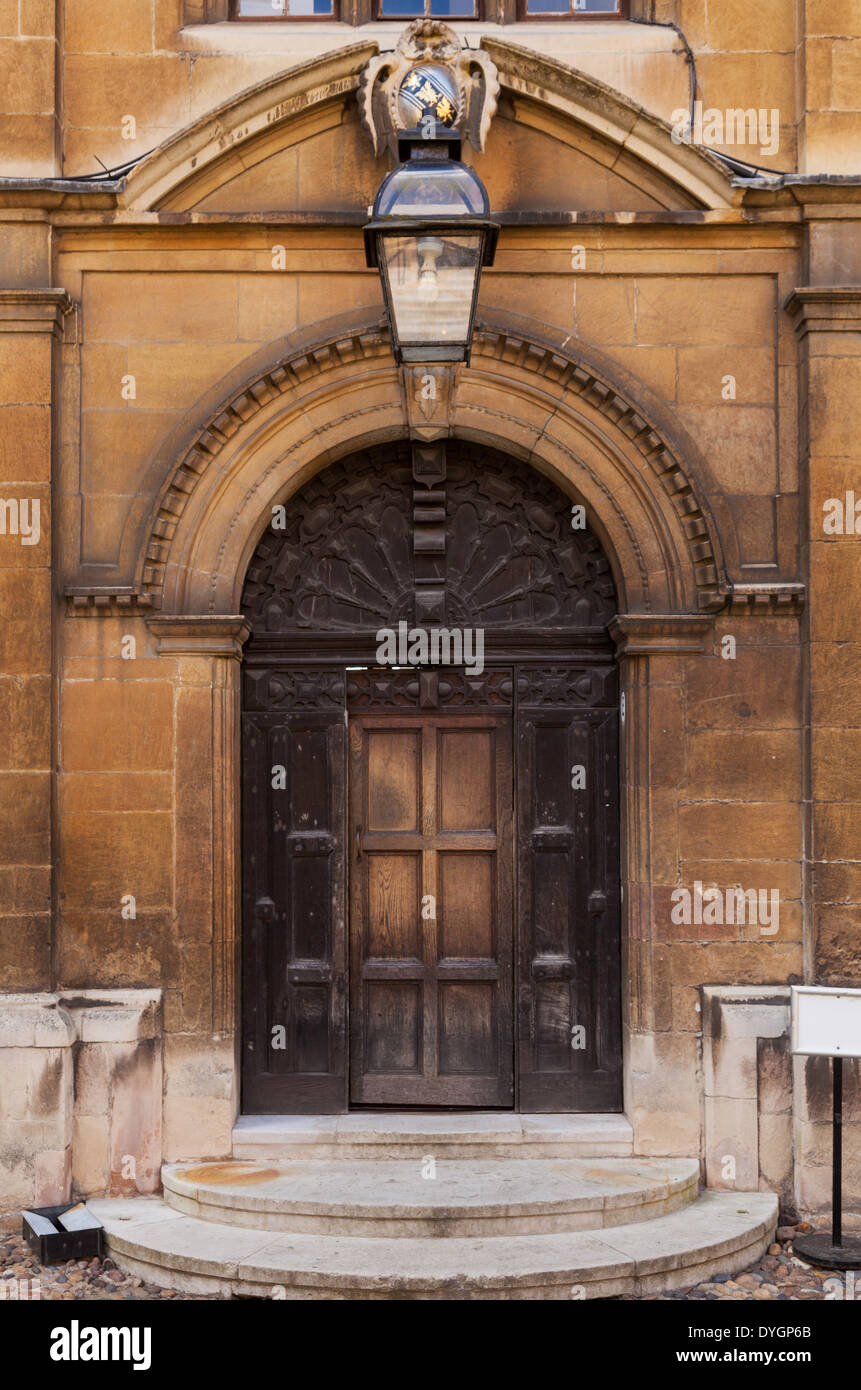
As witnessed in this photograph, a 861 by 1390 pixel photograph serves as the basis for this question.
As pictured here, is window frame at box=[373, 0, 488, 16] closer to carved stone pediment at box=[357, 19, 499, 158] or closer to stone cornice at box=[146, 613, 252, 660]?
carved stone pediment at box=[357, 19, 499, 158]

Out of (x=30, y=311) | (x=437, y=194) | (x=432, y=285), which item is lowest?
(x=432, y=285)

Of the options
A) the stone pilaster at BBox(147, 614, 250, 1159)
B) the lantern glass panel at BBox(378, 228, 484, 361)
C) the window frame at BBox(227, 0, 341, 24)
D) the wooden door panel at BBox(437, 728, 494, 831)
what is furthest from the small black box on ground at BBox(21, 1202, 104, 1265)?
the window frame at BBox(227, 0, 341, 24)

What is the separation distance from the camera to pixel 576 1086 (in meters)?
6.97

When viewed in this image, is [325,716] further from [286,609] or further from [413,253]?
[413,253]

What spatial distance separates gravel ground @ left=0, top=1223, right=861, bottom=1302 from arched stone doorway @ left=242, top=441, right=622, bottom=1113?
116 cm

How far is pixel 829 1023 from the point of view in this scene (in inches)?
235

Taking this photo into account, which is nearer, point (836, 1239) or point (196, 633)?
point (836, 1239)

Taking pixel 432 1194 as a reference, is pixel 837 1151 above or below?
above

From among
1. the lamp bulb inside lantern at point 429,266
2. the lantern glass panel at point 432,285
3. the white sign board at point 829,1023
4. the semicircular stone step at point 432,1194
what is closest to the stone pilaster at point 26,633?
the semicircular stone step at point 432,1194

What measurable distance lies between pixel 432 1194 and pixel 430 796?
1.89 metres

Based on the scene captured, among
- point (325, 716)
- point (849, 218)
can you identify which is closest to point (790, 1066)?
point (325, 716)

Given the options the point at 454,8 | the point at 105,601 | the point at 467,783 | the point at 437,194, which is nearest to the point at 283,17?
the point at 454,8

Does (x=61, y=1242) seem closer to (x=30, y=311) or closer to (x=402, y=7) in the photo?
(x=30, y=311)

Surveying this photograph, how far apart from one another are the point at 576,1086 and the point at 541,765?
5.19 ft
